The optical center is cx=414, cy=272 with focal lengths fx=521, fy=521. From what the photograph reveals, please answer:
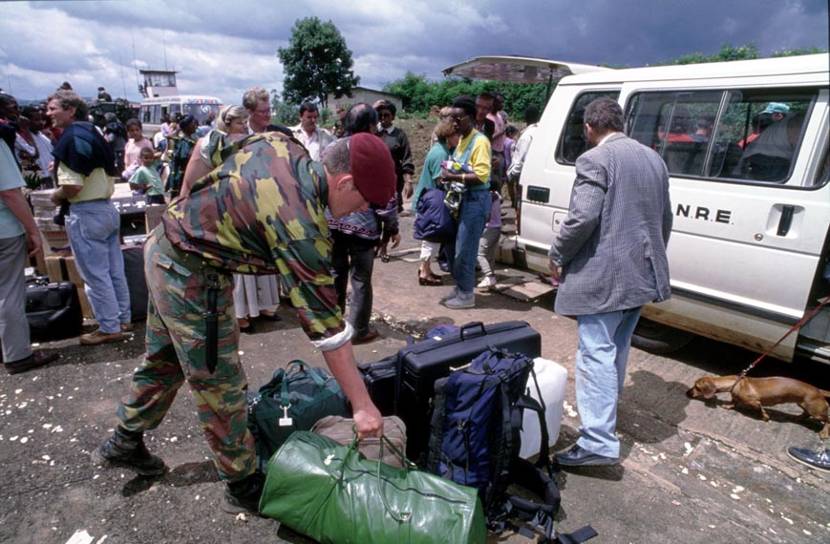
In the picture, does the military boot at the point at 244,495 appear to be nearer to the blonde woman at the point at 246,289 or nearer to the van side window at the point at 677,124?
the blonde woman at the point at 246,289

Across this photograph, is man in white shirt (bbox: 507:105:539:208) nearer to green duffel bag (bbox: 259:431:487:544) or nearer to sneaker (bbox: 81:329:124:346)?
sneaker (bbox: 81:329:124:346)

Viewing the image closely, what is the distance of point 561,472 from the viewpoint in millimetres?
2896

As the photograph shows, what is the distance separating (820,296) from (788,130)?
1.09m

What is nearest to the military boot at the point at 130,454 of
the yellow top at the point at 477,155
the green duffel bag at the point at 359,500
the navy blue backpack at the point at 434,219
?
the green duffel bag at the point at 359,500

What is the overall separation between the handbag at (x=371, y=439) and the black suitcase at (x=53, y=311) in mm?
2956

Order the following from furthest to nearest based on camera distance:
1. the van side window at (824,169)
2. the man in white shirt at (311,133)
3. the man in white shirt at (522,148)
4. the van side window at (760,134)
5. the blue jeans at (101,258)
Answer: the man in white shirt at (522,148) → the man in white shirt at (311,133) → the blue jeans at (101,258) → the van side window at (760,134) → the van side window at (824,169)

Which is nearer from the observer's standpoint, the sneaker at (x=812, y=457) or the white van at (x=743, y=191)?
the sneaker at (x=812, y=457)

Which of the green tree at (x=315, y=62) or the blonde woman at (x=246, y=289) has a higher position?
the green tree at (x=315, y=62)

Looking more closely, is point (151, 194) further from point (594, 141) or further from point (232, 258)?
point (594, 141)

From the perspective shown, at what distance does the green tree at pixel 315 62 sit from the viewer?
5672 centimetres

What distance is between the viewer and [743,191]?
349 cm

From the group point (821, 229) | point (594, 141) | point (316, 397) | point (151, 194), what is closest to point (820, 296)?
point (821, 229)

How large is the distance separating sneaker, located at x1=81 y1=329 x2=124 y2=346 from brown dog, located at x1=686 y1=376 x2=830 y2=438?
4.45 meters

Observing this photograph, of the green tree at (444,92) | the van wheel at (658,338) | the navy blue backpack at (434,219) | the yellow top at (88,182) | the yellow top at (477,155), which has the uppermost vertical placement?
the green tree at (444,92)
